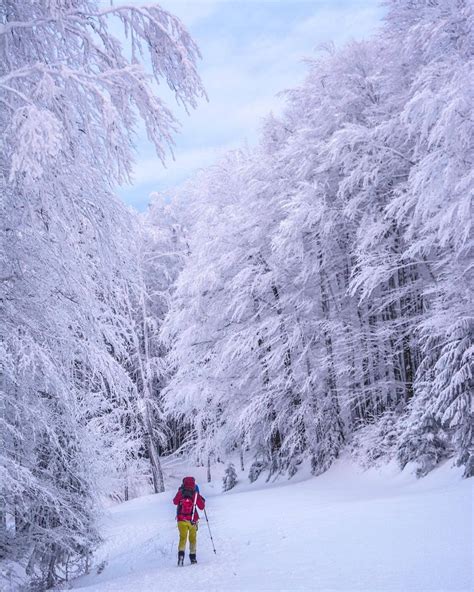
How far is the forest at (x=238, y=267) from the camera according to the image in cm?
564

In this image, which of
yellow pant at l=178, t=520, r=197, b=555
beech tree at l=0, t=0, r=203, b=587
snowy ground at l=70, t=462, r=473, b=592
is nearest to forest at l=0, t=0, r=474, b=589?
beech tree at l=0, t=0, r=203, b=587

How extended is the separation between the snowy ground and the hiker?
0.29 metres

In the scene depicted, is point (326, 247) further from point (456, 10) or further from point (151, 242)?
point (151, 242)

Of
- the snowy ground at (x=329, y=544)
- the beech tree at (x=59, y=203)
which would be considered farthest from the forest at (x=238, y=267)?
the snowy ground at (x=329, y=544)

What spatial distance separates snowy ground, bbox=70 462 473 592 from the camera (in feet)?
18.5

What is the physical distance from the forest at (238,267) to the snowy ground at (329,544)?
1.03 metres

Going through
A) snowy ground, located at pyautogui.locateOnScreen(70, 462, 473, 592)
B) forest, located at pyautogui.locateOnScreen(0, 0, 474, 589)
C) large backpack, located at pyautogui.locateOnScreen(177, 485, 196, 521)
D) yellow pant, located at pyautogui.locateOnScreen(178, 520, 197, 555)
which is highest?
forest, located at pyautogui.locateOnScreen(0, 0, 474, 589)

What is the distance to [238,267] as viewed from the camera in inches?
701

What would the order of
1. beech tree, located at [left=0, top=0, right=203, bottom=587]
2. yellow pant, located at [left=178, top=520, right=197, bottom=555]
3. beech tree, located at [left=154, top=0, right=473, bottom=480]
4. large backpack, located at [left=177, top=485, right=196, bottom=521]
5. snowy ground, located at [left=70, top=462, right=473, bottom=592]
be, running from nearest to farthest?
beech tree, located at [left=0, top=0, right=203, bottom=587] < snowy ground, located at [left=70, top=462, right=473, bottom=592] < yellow pant, located at [left=178, top=520, right=197, bottom=555] < large backpack, located at [left=177, top=485, right=196, bottom=521] < beech tree, located at [left=154, top=0, right=473, bottom=480]

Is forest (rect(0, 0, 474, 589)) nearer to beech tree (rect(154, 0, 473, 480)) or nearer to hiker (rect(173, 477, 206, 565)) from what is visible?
beech tree (rect(154, 0, 473, 480))

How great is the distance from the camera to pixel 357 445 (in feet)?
50.5

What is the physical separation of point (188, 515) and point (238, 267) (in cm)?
1058

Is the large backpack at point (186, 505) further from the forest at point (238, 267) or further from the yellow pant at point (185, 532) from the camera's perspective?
the forest at point (238, 267)

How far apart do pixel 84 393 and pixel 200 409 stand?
454 inches
